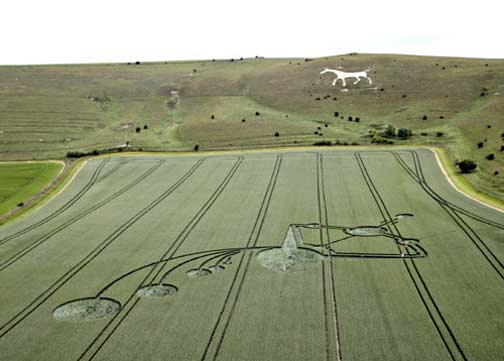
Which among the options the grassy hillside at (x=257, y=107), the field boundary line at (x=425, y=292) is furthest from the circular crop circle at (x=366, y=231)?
the grassy hillside at (x=257, y=107)

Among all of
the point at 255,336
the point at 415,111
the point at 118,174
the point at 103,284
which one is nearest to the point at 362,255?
the point at 255,336

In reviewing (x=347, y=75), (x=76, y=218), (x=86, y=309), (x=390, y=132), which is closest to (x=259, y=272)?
(x=86, y=309)

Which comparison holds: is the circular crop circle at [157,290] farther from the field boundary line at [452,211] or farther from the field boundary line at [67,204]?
the field boundary line at [452,211]

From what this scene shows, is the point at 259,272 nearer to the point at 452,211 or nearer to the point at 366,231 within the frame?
the point at 366,231

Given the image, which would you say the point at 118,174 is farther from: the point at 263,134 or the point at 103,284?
the point at 103,284

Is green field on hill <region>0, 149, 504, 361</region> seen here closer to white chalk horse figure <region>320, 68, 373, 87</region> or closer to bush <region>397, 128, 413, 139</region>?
bush <region>397, 128, 413, 139</region>

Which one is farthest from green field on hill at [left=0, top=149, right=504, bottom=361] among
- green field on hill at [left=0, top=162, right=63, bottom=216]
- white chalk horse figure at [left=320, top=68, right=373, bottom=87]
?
white chalk horse figure at [left=320, top=68, right=373, bottom=87]
